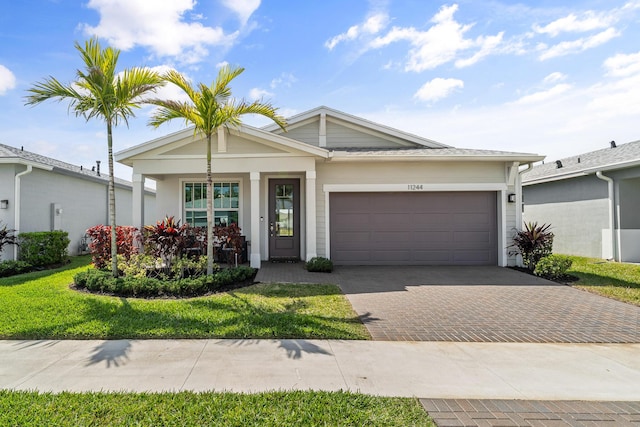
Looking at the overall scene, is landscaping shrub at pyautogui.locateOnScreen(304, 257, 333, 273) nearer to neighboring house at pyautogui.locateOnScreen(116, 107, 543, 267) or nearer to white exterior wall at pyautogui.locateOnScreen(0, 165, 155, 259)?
neighboring house at pyautogui.locateOnScreen(116, 107, 543, 267)

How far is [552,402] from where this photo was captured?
2879 mm

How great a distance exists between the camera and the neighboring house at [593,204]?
35.0 ft

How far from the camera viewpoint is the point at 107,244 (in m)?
8.09

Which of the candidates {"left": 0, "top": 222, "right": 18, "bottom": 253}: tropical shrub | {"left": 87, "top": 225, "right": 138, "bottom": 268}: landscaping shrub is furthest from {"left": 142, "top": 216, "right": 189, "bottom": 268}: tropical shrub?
{"left": 0, "top": 222, "right": 18, "bottom": 253}: tropical shrub

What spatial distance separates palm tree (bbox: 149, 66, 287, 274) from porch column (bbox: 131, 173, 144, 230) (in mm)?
2331

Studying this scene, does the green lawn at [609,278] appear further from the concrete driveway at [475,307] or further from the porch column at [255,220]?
the porch column at [255,220]

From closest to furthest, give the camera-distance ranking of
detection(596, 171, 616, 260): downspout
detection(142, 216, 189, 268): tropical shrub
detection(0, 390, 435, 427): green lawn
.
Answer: detection(0, 390, 435, 427): green lawn, detection(142, 216, 189, 268): tropical shrub, detection(596, 171, 616, 260): downspout

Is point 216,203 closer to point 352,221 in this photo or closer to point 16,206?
point 352,221

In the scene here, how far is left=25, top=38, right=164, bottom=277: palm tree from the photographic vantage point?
6.43 metres

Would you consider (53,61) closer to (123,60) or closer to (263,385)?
(123,60)

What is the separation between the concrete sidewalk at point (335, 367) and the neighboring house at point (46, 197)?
6.17m

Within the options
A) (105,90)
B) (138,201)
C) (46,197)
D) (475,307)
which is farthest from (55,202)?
(475,307)

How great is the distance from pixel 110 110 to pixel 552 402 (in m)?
8.70

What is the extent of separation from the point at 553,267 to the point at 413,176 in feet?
14.3
